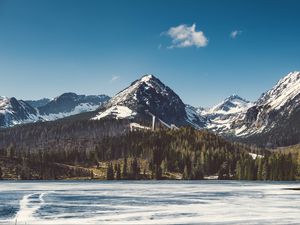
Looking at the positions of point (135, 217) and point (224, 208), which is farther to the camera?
point (224, 208)

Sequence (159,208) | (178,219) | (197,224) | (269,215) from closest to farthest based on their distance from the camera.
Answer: (197,224), (178,219), (269,215), (159,208)

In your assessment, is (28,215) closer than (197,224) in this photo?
No

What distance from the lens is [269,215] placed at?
72.9m

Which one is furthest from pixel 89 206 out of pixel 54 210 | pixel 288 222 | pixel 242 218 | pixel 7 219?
pixel 288 222

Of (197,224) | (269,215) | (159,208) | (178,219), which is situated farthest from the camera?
(159,208)

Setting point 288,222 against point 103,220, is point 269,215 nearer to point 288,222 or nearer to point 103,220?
point 288,222

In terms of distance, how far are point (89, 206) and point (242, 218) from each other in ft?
87.4

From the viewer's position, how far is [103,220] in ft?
210

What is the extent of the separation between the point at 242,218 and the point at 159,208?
16.4 metres

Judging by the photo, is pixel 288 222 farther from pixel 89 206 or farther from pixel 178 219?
pixel 89 206

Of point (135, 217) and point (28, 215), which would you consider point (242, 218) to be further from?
point (28, 215)

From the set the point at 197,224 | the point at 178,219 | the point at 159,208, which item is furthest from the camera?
the point at 159,208

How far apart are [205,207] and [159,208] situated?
8.61 metres

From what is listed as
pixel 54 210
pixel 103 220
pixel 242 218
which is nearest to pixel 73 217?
pixel 103 220
